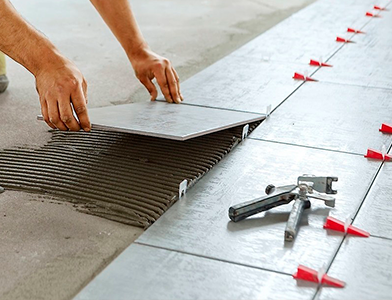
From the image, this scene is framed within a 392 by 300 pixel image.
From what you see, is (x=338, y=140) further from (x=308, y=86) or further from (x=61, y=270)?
(x=61, y=270)

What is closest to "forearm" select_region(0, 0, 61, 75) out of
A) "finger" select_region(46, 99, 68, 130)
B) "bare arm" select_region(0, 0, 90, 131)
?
"bare arm" select_region(0, 0, 90, 131)

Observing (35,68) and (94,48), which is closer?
(35,68)

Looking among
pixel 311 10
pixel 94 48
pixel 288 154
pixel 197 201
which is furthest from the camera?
pixel 311 10

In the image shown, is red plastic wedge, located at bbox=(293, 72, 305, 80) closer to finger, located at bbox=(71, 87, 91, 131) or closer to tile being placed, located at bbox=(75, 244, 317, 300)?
finger, located at bbox=(71, 87, 91, 131)

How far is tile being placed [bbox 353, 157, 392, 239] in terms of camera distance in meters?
2.08

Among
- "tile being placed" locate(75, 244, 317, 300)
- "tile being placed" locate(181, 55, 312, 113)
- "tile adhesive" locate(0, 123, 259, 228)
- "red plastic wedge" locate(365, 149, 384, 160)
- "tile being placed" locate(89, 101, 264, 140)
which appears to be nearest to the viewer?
"tile being placed" locate(75, 244, 317, 300)

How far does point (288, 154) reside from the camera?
8.77ft

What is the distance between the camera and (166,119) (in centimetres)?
263

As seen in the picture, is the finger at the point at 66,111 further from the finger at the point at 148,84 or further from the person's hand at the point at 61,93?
the finger at the point at 148,84

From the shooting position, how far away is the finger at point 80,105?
2.10 m

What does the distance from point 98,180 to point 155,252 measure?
564 mm

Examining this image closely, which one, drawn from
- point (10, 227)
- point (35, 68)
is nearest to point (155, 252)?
point (10, 227)

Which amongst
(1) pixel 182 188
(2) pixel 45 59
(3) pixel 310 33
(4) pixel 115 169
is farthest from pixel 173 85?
(3) pixel 310 33

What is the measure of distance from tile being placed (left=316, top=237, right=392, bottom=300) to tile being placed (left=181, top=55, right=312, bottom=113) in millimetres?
1279
